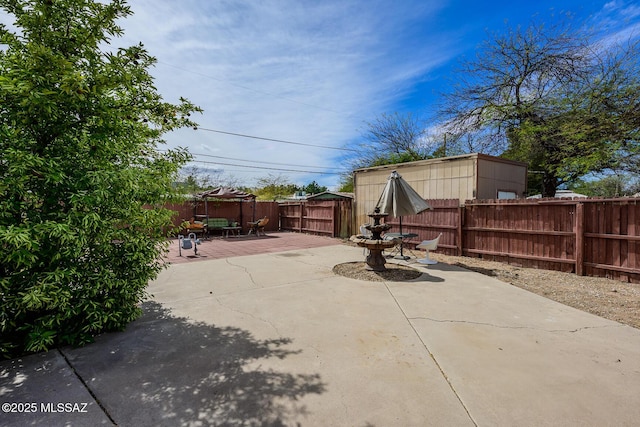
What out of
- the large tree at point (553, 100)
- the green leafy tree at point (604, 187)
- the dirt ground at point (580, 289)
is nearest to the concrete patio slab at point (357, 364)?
the dirt ground at point (580, 289)

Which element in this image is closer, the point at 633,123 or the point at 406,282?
the point at 406,282

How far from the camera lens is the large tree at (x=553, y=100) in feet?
27.7

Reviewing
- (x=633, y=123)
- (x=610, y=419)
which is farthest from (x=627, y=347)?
(x=633, y=123)

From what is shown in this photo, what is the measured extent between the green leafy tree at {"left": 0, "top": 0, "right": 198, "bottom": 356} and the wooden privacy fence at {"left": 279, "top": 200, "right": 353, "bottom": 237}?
9.41m

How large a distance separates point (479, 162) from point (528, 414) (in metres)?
7.40

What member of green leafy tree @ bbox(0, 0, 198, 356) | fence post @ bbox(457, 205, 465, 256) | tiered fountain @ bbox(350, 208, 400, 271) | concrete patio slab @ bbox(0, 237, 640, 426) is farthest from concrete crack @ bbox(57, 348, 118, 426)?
fence post @ bbox(457, 205, 465, 256)

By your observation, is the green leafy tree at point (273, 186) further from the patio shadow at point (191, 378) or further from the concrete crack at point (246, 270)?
the patio shadow at point (191, 378)

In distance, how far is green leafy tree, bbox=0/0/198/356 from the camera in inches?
87.2

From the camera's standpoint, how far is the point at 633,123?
7.74 metres

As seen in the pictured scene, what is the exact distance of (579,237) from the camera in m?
5.64

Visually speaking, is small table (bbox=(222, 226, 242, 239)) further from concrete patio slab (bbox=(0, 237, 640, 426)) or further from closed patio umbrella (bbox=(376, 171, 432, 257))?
concrete patio slab (bbox=(0, 237, 640, 426))

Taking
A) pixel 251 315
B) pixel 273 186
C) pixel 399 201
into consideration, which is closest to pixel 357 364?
pixel 251 315

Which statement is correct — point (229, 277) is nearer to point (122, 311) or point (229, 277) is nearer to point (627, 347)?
point (122, 311)

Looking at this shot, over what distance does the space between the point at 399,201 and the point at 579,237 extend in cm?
359
